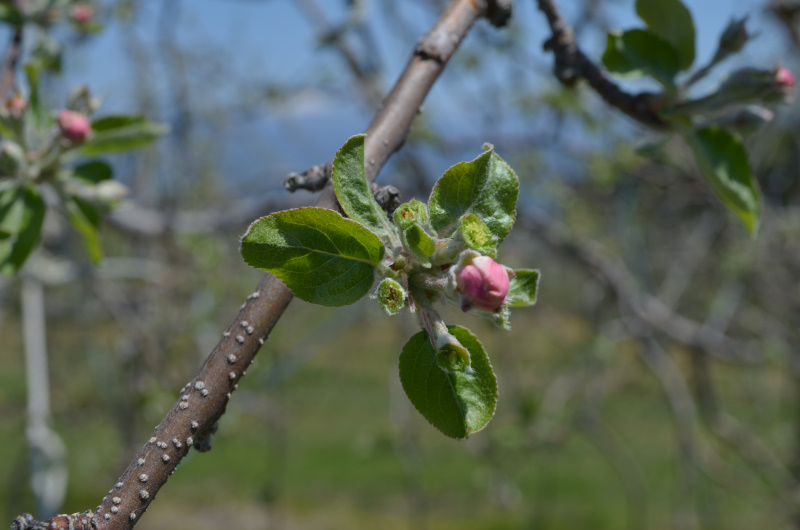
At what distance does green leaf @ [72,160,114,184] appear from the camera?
4.44 ft

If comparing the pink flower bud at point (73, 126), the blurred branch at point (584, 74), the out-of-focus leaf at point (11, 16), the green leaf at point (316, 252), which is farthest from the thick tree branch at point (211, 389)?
the out-of-focus leaf at point (11, 16)

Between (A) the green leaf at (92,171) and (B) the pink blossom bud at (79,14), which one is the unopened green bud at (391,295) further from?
(B) the pink blossom bud at (79,14)

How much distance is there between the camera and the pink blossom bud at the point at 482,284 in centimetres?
62

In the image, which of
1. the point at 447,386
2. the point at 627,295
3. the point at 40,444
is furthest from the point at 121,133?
the point at 627,295

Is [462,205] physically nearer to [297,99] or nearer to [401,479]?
[297,99]

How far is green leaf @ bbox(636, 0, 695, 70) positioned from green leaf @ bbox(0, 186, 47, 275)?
42.6 inches

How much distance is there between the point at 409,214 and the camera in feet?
2.27

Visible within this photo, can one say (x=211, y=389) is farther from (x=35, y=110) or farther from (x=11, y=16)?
(x=11, y=16)

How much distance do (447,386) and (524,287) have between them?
14cm

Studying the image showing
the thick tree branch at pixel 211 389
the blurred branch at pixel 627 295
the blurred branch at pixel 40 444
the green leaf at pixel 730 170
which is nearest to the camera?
the thick tree branch at pixel 211 389

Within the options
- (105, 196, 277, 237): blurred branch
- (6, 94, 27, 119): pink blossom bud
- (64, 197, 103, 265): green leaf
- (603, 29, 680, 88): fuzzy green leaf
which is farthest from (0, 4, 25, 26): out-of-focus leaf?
(603, 29, 680, 88): fuzzy green leaf

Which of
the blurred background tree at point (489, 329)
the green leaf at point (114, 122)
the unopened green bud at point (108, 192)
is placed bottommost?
the blurred background tree at point (489, 329)

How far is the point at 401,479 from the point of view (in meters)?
11.5

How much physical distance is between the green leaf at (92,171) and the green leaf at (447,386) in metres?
0.90
